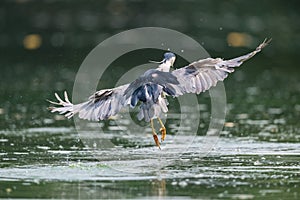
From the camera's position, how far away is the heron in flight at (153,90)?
1173 cm

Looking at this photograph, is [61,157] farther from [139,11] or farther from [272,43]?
[139,11]

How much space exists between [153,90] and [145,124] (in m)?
4.34

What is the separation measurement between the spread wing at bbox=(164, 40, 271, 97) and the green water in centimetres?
99

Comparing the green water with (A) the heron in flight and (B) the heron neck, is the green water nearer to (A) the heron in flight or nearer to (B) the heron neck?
(A) the heron in flight

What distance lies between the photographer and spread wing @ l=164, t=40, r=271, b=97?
12141 millimetres

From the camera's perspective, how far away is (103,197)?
371 inches

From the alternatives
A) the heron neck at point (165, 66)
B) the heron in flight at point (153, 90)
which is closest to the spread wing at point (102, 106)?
the heron in flight at point (153, 90)

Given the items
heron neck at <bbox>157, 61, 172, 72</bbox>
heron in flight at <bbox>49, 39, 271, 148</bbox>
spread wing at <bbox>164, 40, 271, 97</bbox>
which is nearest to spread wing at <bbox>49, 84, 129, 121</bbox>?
heron in flight at <bbox>49, 39, 271, 148</bbox>

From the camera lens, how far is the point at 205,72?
40.8ft

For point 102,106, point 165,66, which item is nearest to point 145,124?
point 165,66

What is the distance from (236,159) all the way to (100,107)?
6.38 feet

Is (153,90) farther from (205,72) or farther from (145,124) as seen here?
(145,124)

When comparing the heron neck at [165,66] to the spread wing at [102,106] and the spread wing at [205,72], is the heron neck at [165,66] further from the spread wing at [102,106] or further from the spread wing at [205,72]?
the spread wing at [102,106]

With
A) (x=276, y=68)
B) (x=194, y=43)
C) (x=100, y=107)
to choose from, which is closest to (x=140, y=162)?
(x=100, y=107)
